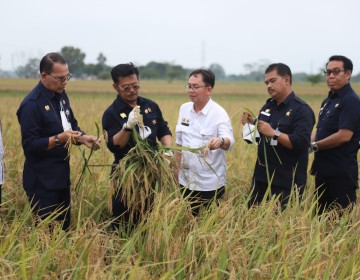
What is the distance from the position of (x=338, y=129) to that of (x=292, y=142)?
2.10 ft

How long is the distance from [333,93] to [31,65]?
213ft

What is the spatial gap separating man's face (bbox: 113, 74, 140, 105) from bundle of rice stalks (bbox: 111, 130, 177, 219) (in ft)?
1.06

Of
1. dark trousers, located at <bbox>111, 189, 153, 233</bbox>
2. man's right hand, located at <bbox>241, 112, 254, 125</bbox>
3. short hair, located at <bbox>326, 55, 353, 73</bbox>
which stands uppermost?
short hair, located at <bbox>326, 55, 353, 73</bbox>

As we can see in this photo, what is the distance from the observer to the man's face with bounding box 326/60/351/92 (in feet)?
12.4

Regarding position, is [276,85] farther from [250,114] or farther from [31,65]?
[31,65]

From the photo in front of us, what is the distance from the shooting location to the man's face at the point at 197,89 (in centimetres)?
349

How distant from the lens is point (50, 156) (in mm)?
3215

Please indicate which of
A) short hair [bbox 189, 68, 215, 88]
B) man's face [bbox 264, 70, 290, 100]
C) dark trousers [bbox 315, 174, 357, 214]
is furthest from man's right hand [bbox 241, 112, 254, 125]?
dark trousers [bbox 315, 174, 357, 214]

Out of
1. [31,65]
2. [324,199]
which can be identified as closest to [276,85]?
[324,199]

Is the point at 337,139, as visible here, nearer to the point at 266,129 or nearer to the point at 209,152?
the point at 266,129

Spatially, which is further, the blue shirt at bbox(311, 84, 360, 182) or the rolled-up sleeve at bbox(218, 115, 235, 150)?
the blue shirt at bbox(311, 84, 360, 182)

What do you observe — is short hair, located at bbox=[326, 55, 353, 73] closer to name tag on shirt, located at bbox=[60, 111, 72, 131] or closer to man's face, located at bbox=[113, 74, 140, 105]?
man's face, located at bbox=[113, 74, 140, 105]

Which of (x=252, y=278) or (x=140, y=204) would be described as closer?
(x=252, y=278)

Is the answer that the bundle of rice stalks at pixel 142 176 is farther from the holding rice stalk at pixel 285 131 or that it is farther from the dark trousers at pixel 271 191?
the dark trousers at pixel 271 191
